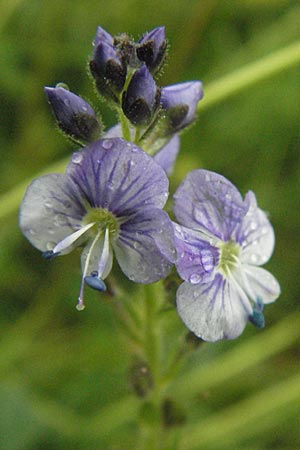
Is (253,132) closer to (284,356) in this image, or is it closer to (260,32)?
(260,32)

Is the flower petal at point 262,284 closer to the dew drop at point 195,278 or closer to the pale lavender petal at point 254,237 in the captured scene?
the pale lavender petal at point 254,237

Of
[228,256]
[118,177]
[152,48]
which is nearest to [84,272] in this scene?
[118,177]

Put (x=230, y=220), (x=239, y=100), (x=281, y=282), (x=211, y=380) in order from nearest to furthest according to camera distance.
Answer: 1. (x=230, y=220)
2. (x=211, y=380)
3. (x=281, y=282)
4. (x=239, y=100)

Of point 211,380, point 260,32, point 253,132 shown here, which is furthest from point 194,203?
point 260,32

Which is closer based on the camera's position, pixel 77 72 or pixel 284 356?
pixel 284 356

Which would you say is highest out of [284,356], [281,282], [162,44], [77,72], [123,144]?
[162,44]

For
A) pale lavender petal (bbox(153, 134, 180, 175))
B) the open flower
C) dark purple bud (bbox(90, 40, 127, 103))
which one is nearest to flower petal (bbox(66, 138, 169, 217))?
the open flower

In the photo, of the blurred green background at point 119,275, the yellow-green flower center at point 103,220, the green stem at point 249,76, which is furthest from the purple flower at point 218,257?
the green stem at point 249,76
